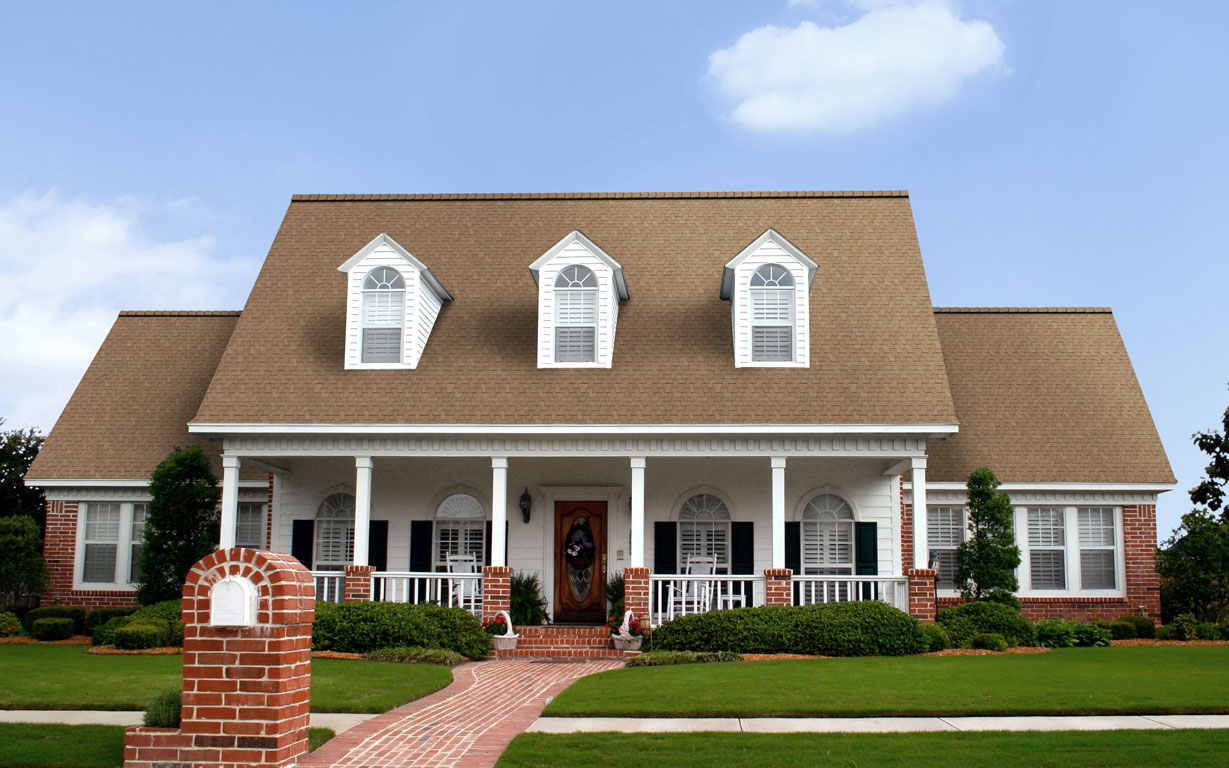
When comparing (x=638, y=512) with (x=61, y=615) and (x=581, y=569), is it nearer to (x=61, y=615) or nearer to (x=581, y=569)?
(x=581, y=569)

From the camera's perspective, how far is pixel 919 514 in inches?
729

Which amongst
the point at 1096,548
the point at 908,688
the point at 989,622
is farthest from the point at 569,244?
the point at 1096,548

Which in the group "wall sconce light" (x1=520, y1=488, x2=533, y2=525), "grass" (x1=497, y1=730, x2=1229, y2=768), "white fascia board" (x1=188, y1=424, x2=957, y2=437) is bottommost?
"grass" (x1=497, y1=730, x2=1229, y2=768)

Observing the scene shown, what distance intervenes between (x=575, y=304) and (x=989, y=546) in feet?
28.6

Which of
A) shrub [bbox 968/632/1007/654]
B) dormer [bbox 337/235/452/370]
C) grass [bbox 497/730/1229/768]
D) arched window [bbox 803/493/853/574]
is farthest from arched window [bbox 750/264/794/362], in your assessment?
grass [bbox 497/730/1229/768]

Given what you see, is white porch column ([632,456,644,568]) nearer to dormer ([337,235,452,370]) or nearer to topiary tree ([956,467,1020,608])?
dormer ([337,235,452,370])

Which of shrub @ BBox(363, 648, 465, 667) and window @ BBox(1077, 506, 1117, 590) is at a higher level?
window @ BBox(1077, 506, 1117, 590)

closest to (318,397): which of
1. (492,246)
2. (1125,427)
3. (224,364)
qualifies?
(224,364)

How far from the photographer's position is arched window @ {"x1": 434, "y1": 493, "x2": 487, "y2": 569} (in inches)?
832

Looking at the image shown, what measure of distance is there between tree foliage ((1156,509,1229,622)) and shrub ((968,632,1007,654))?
5.54 m

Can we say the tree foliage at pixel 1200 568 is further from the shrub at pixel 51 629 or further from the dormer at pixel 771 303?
the shrub at pixel 51 629

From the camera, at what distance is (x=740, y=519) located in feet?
68.4

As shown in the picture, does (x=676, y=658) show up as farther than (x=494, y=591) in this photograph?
No

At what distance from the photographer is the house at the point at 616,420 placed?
18875 millimetres
